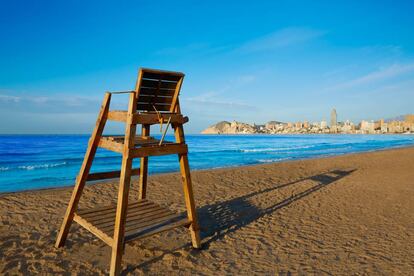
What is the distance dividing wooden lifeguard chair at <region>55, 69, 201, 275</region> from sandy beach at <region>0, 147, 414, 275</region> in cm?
52

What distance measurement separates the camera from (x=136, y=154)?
150 inches

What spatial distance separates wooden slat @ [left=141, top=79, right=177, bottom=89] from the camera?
13.1 feet

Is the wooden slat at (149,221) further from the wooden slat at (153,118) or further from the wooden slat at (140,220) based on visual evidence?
the wooden slat at (153,118)

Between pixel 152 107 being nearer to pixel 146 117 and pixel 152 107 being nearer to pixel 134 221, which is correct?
pixel 146 117

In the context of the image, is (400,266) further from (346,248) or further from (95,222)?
(95,222)

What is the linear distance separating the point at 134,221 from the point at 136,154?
124 cm

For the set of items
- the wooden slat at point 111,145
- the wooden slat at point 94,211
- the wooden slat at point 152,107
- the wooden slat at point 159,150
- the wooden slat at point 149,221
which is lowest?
the wooden slat at point 149,221

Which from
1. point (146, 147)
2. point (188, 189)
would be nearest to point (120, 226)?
point (146, 147)

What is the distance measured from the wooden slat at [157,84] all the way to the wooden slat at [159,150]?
2.88ft

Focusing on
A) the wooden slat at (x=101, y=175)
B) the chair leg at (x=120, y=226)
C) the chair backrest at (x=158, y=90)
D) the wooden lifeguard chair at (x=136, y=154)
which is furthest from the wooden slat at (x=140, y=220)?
the chair backrest at (x=158, y=90)

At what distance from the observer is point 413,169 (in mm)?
14508

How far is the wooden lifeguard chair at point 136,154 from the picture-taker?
3.76 meters

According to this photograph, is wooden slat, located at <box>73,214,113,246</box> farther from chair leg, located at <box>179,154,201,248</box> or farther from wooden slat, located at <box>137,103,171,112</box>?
wooden slat, located at <box>137,103,171,112</box>

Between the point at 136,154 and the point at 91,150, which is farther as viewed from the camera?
the point at 91,150
